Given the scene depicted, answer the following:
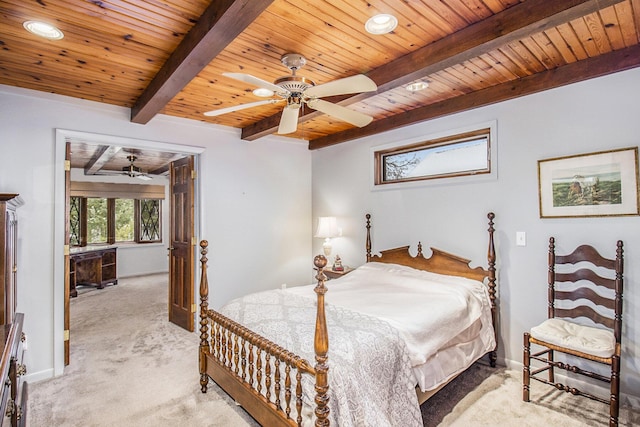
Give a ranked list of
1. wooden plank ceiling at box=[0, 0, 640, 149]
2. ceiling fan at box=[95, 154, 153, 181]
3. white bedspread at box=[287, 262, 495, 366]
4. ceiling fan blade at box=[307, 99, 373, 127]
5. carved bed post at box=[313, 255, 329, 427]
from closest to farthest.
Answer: carved bed post at box=[313, 255, 329, 427]
wooden plank ceiling at box=[0, 0, 640, 149]
white bedspread at box=[287, 262, 495, 366]
ceiling fan blade at box=[307, 99, 373, 127]
ceiling fan at box=[95, 154, 153, 181]

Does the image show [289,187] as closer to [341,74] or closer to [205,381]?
[341,74]

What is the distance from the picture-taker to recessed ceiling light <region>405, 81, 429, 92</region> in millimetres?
2961

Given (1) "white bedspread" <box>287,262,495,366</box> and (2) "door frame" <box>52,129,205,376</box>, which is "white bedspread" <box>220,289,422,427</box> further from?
(2) "door frame" <box>52,129,205,376</box>

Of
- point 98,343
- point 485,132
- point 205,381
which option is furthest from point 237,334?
point 485,132

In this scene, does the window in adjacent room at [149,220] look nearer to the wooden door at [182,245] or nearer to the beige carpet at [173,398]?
the wooden door at [182,245]

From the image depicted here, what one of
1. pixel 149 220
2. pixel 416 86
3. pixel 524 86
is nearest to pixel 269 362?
pixel 416 86

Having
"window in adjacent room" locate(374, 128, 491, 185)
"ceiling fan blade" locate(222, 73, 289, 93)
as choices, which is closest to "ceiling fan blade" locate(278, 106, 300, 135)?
"ceiling fan blade" locate(222, 73, 289, 93)

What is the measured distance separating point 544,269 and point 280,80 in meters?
2.63

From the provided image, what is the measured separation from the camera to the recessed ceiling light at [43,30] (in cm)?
197

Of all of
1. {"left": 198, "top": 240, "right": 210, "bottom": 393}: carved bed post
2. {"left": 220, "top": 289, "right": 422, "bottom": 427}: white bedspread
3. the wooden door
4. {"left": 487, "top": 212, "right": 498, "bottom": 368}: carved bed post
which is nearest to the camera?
{"left": 220, "top": 289, "right": 422, "bottom": 427}: white bedspread

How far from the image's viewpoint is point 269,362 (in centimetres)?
198

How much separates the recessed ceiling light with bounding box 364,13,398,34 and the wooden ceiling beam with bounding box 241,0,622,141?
1.24 feet

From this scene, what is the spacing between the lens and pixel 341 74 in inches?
108

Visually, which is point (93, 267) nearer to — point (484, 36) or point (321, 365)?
point (321, 365)
